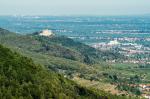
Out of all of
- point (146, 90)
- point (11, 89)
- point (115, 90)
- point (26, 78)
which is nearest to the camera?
point (11, 89)

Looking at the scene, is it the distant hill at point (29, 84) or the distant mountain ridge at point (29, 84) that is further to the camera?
the distant mountain ridge at point (29, 84)

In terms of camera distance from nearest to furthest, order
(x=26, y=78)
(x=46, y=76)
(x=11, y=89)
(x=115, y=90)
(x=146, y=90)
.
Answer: (x=11, y=89), (x=26, y=78), (x=46, y=76), (x=115, y=90), (x=146, y=90)

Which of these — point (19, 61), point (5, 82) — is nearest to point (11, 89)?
point (5, 82)

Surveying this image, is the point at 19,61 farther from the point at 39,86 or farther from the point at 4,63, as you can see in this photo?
the point at 39,86

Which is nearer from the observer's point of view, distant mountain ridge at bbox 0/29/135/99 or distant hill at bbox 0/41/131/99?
distant hill at bbox 0/41/131/99

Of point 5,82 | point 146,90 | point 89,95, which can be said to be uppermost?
point 5,82

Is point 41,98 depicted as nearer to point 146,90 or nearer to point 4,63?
point 4,63

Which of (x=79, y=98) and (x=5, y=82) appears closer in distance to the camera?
(x=5, y=82)

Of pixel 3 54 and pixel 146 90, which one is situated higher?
pixel 3 54

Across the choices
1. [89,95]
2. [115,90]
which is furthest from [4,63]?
[115,90]
